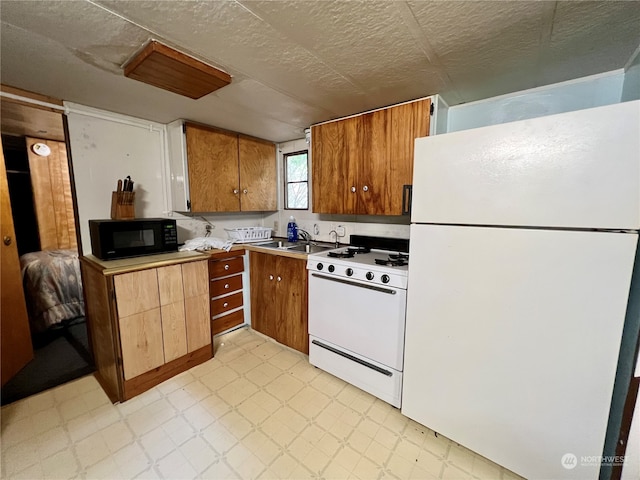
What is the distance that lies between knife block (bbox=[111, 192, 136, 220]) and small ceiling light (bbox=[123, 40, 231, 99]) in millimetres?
1023

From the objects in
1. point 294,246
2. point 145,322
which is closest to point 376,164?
point 294,246

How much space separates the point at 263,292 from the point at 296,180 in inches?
56.4

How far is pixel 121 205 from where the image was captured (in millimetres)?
2162

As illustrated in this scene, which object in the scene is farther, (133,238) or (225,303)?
(225,303)

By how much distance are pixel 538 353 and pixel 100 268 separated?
2509 mm

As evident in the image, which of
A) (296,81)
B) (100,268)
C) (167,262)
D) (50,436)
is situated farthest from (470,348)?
(50,436)

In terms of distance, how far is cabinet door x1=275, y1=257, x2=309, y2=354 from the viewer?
2.22 metres

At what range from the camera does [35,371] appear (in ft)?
6.75

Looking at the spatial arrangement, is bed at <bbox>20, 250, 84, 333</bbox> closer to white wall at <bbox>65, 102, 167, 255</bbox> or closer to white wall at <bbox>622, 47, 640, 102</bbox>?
white wall at <bbox>65, 102, 167, 255</bbox>

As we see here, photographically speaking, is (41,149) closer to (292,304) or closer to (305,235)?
(305,235)

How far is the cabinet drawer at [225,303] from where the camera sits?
249cm

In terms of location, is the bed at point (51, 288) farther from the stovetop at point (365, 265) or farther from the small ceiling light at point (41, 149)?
the stovetop at point (365, 265)

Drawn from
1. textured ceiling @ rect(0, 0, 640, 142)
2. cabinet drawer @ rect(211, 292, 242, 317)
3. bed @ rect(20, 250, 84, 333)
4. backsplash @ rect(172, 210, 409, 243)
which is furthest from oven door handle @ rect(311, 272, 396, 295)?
bed @ rect(20, 250, 84, 333)

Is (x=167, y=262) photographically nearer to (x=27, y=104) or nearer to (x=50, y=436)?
(x=50, y=436)
